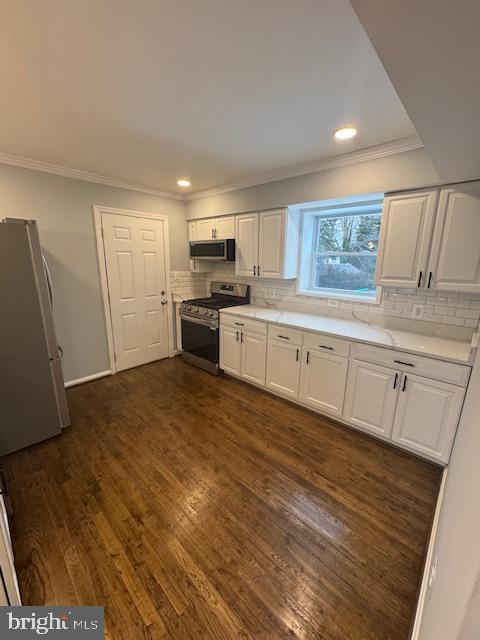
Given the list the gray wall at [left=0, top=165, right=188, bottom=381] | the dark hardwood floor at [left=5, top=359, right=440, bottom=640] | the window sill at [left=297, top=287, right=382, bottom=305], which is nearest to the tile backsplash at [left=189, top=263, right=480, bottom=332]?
the window sill at [left=297, top=287, right=382, bottom=305]

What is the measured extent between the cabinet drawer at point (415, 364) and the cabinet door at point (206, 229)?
2563mm

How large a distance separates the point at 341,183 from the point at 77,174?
2847 millimetres

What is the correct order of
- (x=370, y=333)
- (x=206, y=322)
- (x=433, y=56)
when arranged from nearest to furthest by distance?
(x=433, y=56)
(x=370, y=333)
(x=206, y=322)

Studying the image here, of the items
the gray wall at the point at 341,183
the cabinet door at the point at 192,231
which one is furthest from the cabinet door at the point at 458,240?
the cabinet door at the point at 192,231

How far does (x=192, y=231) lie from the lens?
13.7 ft

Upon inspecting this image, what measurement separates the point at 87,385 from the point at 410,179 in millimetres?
4021

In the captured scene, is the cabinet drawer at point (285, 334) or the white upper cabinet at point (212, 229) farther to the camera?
the white upper cabinet at point (212, 229)

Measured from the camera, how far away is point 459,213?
2.01 meters

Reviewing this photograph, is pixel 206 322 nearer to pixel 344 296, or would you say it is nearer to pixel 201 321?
pixel 201 321

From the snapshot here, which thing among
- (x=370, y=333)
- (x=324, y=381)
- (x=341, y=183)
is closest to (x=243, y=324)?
(x=324, y=381)

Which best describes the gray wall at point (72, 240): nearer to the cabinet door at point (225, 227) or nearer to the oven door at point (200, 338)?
the cabinet door at point (225, 227)

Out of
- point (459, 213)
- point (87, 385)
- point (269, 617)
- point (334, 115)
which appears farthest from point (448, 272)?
point (87, 385)

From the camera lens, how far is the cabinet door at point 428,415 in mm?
1938

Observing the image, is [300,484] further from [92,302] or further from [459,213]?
[92,302]
